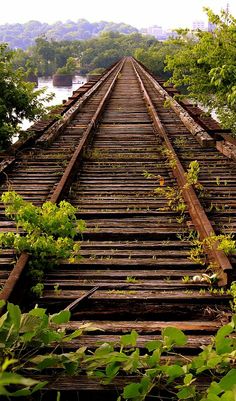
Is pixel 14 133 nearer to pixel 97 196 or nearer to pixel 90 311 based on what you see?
pixel 97 196

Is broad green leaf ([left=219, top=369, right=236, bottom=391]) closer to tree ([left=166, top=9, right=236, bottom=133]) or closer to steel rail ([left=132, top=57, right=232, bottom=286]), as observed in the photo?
steel rail ([left=132, top=57, right=232, bottom=286])

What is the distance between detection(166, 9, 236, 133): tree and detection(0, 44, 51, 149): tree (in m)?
3.52

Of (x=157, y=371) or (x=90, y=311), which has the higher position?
(x=157, y=371)

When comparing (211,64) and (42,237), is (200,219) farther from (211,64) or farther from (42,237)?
(211,64)

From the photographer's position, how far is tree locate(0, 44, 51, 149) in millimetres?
9586

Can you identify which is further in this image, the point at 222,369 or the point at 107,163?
the point at 107,163

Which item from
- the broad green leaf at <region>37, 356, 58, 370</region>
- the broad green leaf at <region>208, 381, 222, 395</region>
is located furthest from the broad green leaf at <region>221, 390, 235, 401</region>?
the broad green leaf at <region>37, 356, 58, 370</region>

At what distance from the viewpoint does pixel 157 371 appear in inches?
95.5

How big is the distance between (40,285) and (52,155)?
4999mm

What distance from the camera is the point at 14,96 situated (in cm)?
966

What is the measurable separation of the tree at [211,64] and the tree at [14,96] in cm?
352

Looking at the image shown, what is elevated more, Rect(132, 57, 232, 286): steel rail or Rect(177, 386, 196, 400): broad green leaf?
Rect(177, 386, 196, 400): broad green leaf

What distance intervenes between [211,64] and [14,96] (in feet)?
13.7

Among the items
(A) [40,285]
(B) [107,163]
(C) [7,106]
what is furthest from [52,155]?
(A) [40,285]
